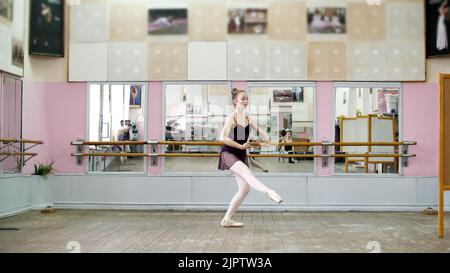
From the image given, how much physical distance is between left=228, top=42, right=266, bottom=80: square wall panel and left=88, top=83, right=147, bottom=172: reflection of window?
1.71 meters

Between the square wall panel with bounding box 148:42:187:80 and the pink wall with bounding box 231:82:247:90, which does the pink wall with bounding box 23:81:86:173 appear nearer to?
the square wall panel with bounding box 148:42:187:80

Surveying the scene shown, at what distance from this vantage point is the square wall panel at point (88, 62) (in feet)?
33.8

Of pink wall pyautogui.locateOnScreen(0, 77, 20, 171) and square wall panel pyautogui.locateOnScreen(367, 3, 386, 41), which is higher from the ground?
square wall panel pyautogui.locateOnScreen(367, 3, 386, 41)

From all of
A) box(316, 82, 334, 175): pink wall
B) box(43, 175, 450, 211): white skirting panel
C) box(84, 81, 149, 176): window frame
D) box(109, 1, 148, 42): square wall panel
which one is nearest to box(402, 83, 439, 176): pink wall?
box(43, 175, 450, 211): white skirting panel

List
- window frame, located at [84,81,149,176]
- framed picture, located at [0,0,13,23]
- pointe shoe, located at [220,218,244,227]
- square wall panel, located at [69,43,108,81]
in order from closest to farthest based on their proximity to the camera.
→ pointe shoe, located at [220,218,244,227], framed picture, located at [0,0,13,23], window frame, located at [84,81,149,176], square wall panel, located at [69,43,108,81]

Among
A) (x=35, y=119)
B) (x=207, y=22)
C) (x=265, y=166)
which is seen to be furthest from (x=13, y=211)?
(x=207, y=22)

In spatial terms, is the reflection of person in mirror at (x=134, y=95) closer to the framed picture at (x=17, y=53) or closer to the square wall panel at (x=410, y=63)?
the framed picture at (x=17, y=53)

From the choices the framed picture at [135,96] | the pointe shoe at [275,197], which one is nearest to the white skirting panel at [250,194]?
the framed picture at [135,96]

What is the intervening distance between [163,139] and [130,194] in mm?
1182

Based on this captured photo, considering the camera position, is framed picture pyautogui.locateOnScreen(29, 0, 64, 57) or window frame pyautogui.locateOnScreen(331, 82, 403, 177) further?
window frame pyautogui.locateOnScreen(331, 82, 403, 177)

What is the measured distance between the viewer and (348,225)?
26.5ft

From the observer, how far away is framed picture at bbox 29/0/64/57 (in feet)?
32.4

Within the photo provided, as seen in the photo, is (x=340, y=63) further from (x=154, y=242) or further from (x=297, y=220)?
(x=154, y=242)

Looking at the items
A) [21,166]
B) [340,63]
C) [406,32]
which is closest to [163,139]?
[21,166]
